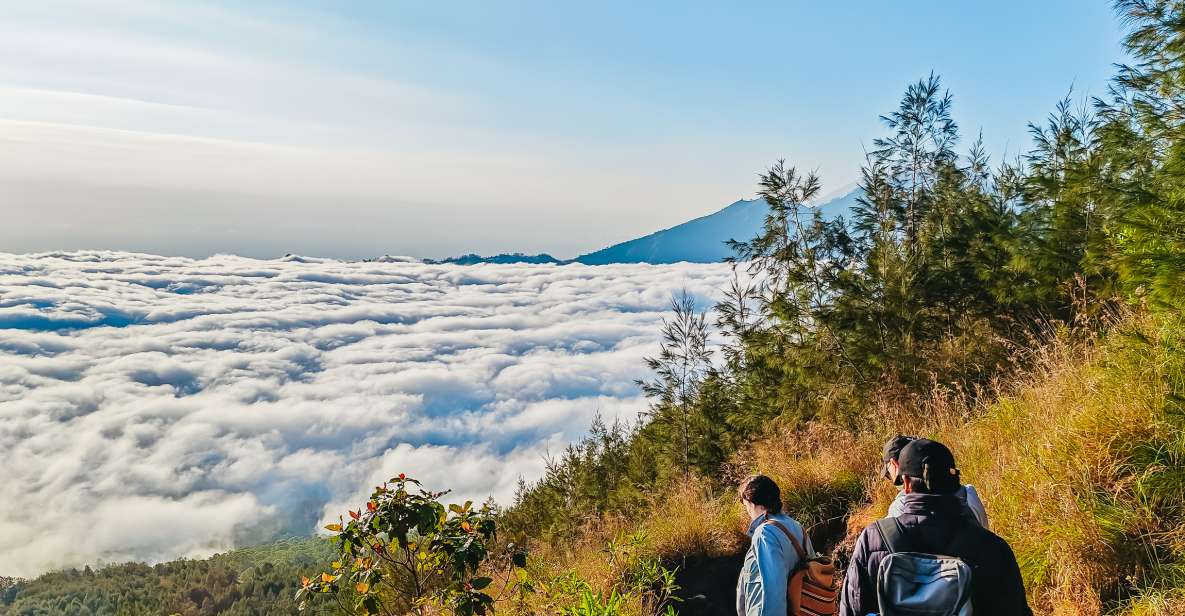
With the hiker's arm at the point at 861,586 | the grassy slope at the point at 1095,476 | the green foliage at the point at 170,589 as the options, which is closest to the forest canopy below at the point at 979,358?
the grassy slope at the point at 1095,476

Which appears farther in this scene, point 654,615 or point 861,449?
point 861,449

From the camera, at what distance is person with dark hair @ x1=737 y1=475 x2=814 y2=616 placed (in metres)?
3.73

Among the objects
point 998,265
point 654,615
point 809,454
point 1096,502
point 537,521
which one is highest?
point 998,265

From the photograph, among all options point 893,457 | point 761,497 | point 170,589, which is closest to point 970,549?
point 893,457

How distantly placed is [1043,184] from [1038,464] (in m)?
6.81

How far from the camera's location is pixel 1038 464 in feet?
16.8

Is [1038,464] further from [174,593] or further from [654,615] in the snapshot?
[174,593]

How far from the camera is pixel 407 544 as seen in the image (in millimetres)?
4426

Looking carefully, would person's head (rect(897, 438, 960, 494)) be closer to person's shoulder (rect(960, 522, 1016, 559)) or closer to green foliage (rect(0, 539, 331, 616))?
person's shoulder (rect(960, 522, 1016, 559))

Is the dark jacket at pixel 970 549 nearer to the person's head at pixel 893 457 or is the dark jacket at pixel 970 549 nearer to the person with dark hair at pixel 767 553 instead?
the person's head at pixel 893 457

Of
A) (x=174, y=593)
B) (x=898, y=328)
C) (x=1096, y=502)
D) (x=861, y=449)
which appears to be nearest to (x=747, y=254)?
(x=898, y=328)

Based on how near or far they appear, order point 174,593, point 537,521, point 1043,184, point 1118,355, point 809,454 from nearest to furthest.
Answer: point 1118,355
point 809,454
point 1043,184
point 537,521
point 174,593

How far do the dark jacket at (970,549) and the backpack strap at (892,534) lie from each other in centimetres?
2

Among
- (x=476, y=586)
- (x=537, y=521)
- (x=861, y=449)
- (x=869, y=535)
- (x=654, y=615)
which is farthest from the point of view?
(x=537, y=521)
